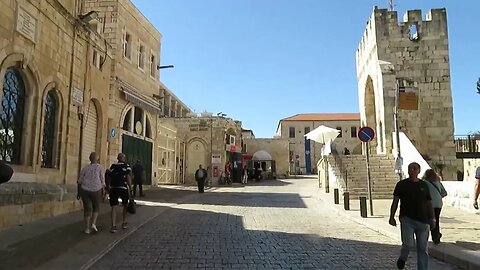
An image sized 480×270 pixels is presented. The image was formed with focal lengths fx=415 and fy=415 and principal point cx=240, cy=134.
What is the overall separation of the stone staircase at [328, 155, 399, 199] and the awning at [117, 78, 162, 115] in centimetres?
954

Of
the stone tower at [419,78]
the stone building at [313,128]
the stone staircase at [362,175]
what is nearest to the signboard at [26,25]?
the stone staircase at [362,175]

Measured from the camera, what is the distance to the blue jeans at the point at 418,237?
5.34 m

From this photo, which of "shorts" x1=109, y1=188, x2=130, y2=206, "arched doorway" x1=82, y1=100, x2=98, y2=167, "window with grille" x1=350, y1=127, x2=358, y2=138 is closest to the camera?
"shorts" x1=109, y1=188, x2=130, y2=206

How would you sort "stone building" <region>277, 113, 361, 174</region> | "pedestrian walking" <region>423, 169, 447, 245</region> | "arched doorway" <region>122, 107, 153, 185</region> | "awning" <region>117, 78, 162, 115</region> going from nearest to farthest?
"pedestrian walking" <region>423, 169, 447, 245</region> < "awning" <region>117, 78, 162, 115</region> < "arched doorway" <region>122, 107, 153, 185</region> < "stone building" <region>277, 113, 361, 174</region>

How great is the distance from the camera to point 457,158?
2169cm

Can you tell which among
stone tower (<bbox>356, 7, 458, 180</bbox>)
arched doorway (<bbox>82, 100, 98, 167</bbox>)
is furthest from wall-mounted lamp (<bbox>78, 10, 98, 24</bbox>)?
stone tower (<bbox>356, 7, 458, 180</bbox>)

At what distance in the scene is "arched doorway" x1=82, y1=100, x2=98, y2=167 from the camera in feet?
44.8

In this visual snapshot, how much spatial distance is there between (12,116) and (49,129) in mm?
1825

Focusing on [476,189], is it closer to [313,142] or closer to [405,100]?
[405,100]

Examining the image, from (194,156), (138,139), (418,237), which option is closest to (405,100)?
(418,237)

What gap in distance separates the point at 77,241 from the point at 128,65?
13.1m

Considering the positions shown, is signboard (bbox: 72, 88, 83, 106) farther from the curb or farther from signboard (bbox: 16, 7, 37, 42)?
the curb

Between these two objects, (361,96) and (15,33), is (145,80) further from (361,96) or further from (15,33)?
(361,96)

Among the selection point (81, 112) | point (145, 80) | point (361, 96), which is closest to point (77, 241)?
point (81, 112)
